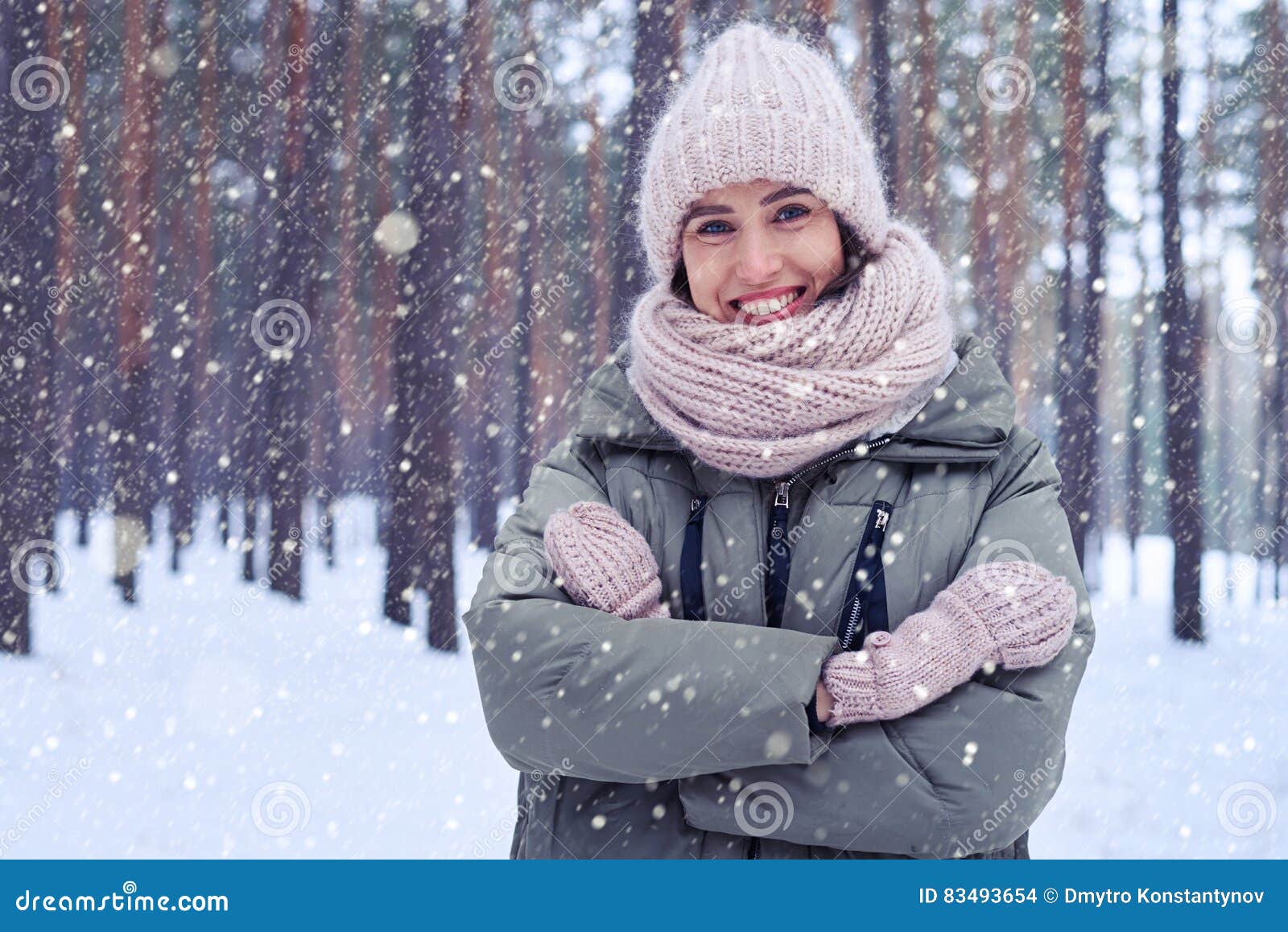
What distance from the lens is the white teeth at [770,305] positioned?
175 centimetres

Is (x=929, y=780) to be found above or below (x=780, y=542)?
below

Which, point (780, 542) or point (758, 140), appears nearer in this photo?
point (780, 542)

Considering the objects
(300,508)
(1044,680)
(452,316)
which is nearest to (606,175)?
(452,316)

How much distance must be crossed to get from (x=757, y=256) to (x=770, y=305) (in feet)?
0.33

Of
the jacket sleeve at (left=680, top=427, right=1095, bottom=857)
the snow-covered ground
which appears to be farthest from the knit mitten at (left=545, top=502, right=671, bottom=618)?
the snow-covered ground

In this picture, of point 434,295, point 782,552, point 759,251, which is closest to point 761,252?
point 759,251

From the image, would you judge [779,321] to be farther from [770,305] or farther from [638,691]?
[638,691]

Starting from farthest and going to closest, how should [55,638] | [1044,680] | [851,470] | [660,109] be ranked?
[55,638] → [660,109] → [851,470] → [1044,680]

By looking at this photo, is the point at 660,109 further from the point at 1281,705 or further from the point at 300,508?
the point at 1281,705

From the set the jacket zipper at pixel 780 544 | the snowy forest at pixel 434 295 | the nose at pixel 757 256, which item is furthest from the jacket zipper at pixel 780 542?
the snowy forest at pixel 434 295

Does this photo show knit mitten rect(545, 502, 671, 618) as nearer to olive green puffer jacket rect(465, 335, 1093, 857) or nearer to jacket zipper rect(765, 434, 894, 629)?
olive green puffer jacket rect(465, 335, 1093, 857)

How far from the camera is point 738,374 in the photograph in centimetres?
170

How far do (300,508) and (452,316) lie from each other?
118 inches

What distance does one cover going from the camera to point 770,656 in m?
1.44
